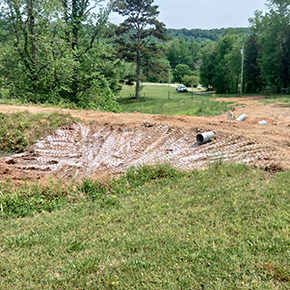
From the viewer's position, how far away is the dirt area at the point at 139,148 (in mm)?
6352

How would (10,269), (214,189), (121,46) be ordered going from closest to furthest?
(10,269) → (214,189) → (121,46)

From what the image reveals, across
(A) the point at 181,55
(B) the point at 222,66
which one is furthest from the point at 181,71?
(B) the point at 222,66

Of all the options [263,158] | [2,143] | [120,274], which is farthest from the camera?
[2,143]

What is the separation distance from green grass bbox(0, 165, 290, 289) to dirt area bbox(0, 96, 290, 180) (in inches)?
47.6

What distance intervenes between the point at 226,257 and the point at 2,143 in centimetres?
775

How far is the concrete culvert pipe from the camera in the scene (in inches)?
279

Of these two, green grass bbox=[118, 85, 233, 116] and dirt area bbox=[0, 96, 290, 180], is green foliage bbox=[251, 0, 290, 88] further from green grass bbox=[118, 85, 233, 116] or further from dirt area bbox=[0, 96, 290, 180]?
dirt area bbox=[0, 96, 290, 180]

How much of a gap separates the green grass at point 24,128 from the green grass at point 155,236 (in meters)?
3.73

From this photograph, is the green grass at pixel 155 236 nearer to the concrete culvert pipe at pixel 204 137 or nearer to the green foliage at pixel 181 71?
the concrete culvert pipe at pixel 204 137

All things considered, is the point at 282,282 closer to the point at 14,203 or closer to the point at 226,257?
the point at 226,257

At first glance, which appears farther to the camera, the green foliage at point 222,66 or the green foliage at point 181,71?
the green foliage at point 181,71

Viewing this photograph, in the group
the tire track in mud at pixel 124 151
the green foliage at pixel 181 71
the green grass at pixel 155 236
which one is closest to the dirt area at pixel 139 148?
the tire track in mud at pixel 124 151

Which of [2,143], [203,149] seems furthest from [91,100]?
[203,149]

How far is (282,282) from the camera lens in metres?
2.50
